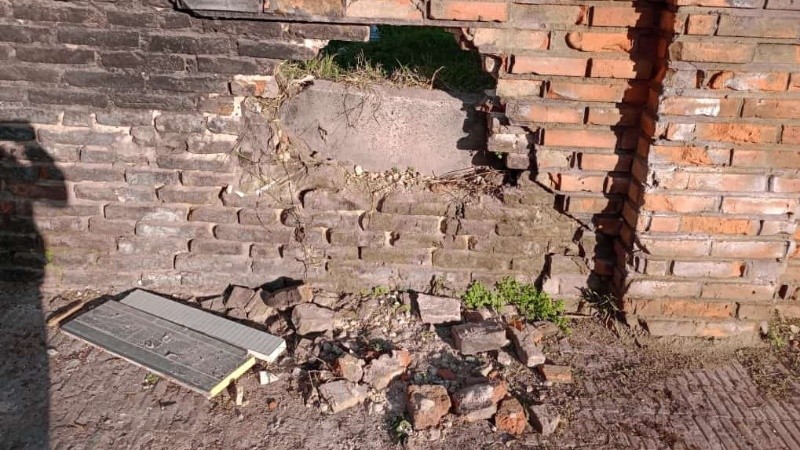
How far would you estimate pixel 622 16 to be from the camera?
317cm

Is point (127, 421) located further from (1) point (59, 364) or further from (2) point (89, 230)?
(2) point (89, 230)

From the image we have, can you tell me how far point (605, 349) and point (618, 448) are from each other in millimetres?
711

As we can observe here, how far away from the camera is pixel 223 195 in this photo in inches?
143

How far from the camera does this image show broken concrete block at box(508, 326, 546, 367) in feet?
10.9

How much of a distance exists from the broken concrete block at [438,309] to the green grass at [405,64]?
1173 millimetres

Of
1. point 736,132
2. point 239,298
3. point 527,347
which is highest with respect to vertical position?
point 736,132

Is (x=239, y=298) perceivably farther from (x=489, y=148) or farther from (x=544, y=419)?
(x=544, y=419)

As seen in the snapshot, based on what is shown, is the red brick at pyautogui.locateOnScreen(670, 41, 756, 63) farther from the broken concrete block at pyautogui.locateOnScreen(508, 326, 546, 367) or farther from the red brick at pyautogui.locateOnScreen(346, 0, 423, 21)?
the broken concrete block at pyautogui.locateOnScreen(508, 326, 546, 367)

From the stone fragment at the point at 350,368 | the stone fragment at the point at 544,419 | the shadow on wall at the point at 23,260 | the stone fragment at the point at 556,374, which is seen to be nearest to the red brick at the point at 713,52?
the stone fragment at the point at 556,374

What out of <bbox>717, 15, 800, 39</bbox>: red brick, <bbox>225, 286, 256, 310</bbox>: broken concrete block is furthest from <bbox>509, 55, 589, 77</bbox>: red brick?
<bbox>225, 286, 256, 310</bbox>: broken concrete block

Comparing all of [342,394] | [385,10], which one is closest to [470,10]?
[385,10]

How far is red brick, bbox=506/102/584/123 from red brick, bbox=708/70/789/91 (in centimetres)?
62

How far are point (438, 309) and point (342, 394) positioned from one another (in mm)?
815

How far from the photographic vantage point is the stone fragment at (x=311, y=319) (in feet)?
11.4
